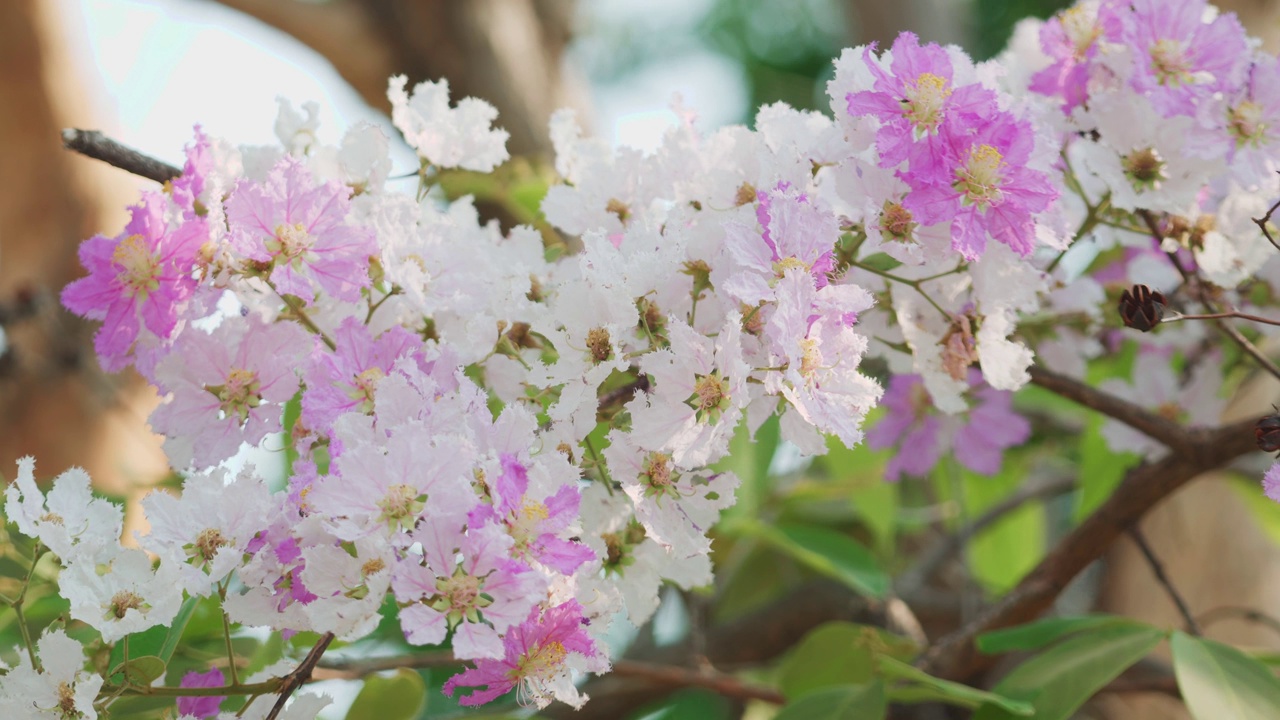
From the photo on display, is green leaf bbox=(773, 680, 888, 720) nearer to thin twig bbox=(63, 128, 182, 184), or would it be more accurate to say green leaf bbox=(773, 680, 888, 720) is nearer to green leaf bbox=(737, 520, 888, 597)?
green leaf bbox=(737, 520, 888, 597)

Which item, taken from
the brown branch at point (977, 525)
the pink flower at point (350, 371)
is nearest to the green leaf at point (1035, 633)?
the pink flower at point (350, 371)

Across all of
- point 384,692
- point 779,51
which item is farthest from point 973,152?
point 779,51

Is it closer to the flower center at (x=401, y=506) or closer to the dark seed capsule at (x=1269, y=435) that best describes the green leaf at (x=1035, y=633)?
the dark seed capsule at (x=1269, y=435)

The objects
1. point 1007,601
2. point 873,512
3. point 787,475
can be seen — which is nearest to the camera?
point 1007,601

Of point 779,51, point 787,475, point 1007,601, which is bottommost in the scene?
point 1007,601

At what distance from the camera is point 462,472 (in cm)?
52

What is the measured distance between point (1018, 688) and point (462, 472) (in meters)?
0.56

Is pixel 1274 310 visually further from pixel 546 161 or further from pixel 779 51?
pixel 779 51

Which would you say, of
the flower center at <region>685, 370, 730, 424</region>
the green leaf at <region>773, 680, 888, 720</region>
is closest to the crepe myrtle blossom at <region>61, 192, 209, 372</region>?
the flower center at <region>685, 370, 730, 424</region>

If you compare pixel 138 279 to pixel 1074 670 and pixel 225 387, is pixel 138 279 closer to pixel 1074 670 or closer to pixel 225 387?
pixel 225 387

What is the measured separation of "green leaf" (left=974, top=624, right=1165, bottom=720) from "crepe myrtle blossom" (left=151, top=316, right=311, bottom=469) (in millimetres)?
601

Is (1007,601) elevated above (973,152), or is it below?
below

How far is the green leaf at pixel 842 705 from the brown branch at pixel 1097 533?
3.5 inches

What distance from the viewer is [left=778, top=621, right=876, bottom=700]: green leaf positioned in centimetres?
108
